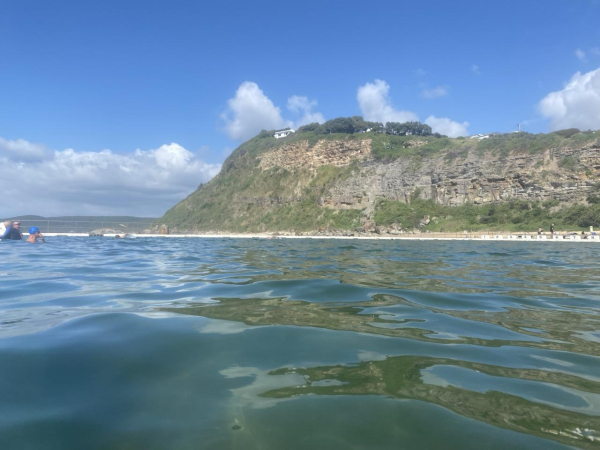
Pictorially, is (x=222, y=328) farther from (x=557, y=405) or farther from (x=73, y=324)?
(x=557, y=405)

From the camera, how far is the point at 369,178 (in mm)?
64062

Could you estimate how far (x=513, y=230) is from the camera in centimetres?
4453

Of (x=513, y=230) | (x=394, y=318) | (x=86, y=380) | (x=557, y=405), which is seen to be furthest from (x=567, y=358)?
(x=513, y=230)

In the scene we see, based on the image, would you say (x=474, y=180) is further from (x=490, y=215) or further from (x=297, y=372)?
(x=297, y=372)

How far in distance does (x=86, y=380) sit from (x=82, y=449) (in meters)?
0.84

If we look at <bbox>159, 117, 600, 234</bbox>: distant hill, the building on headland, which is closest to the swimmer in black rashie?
<bbox>159, 117, 600, 234</bbox>: distant hill

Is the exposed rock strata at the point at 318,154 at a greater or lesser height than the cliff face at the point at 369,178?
greater

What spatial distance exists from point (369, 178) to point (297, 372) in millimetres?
63342

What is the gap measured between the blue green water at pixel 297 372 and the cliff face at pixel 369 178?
52.4 metres

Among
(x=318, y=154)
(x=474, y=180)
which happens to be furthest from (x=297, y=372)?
(x=318, y=154)

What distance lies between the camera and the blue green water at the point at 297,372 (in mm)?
1888

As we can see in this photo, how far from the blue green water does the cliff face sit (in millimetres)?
52419

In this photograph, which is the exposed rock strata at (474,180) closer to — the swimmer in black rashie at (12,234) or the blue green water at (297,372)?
the swimmer in black rashie at (12,234)

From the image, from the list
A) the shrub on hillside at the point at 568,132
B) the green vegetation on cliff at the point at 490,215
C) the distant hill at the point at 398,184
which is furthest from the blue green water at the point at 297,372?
the shrub on hillside at the point at 568,132
